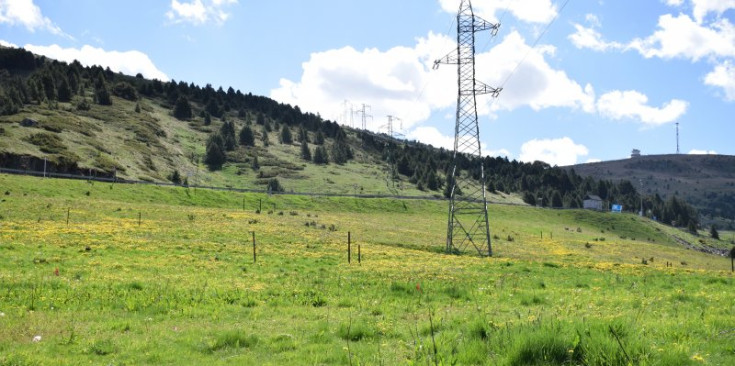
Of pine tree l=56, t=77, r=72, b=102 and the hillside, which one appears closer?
the hillside

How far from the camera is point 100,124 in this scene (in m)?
140

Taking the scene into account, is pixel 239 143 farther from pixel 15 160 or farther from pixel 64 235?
pixel 64 235

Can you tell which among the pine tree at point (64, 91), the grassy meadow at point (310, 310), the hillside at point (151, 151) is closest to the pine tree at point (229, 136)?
the hillside at point (151, 151)

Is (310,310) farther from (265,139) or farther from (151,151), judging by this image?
(265,139)

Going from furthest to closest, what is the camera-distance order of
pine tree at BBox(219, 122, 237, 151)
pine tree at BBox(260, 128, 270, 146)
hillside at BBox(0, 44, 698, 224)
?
pine tree at BBox(260, 128, 270, 146), pine tree at BBox(219, 122, 237, 151), hillside at BBox(0, 44, 698, 224)

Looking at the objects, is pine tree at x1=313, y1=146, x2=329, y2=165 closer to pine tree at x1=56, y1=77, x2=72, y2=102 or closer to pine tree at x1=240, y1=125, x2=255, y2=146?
pine tree at x1=240, y1=125, x2=255, y2=146

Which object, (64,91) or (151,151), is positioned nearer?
(151,151)

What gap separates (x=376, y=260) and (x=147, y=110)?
176 meters

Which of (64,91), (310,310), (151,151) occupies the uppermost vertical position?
(64,91)

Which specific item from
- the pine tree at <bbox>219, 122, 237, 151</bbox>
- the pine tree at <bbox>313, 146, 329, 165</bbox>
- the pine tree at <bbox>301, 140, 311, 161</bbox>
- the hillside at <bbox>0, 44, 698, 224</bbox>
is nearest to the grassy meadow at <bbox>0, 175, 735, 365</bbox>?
the hillside at <bbox>0, 44, 698, 224</bbox>

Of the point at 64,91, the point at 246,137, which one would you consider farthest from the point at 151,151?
the point at 246,137

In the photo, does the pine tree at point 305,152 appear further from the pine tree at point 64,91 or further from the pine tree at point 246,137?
the pine tree at point 64,91

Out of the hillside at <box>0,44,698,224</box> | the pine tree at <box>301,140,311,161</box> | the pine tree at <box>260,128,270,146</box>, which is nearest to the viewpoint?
the hillside at <box>0,44,698,224</box>

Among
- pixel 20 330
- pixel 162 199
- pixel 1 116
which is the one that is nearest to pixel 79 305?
pixel 20 330
